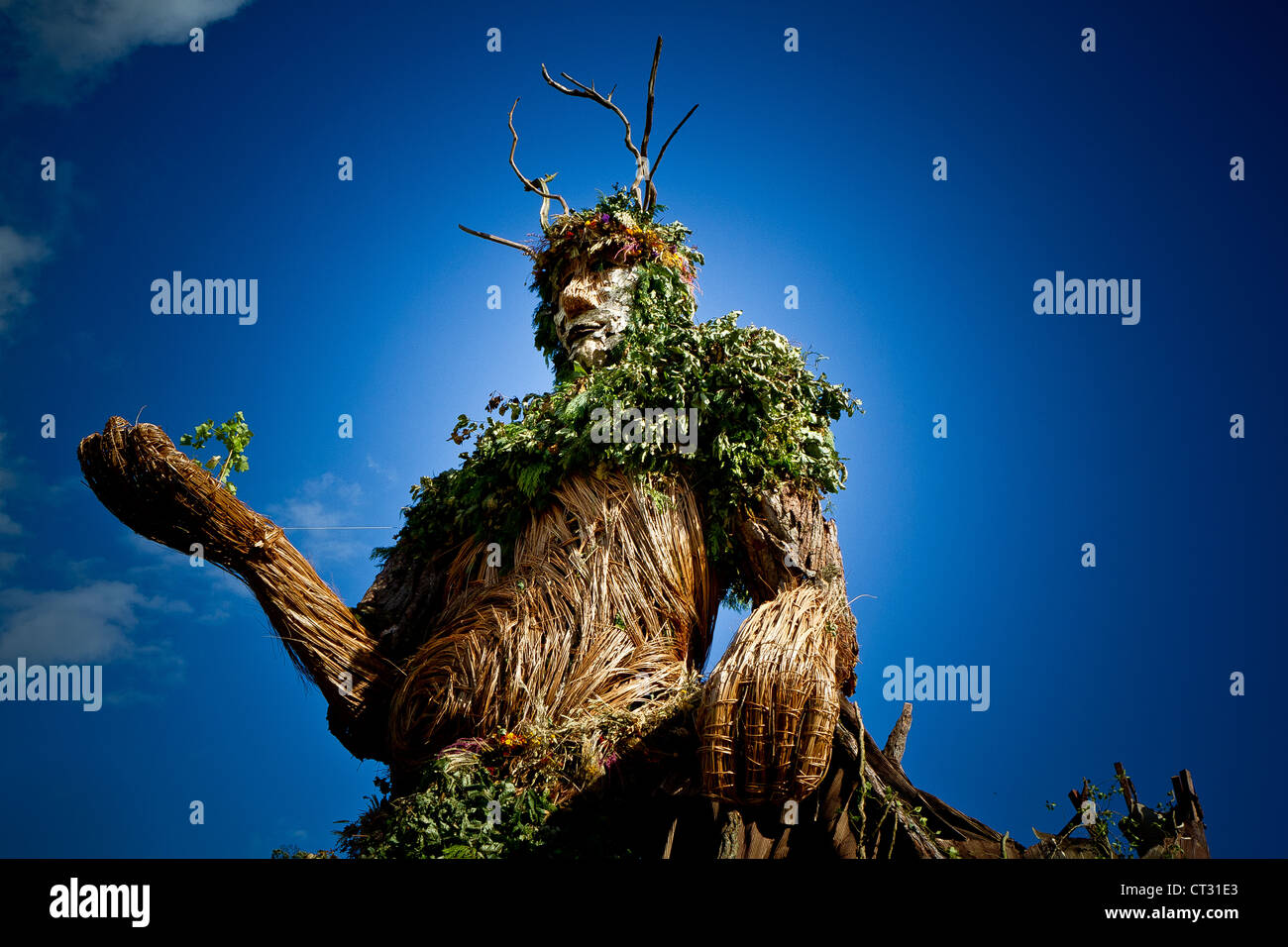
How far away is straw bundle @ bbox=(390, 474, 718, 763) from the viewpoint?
566cm

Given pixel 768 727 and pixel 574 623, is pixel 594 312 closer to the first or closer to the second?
pixel 574 623

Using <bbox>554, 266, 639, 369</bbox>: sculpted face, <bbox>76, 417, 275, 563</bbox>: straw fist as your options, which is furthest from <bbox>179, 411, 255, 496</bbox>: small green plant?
<bbox>554, 266, 639, 369</bbox>: sculpted face

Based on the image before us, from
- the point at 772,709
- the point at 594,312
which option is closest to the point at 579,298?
the point at 594,312

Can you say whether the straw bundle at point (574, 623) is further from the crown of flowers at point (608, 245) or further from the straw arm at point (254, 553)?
the crown of flowers at point (608, 245)

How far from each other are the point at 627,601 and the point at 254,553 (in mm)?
2628

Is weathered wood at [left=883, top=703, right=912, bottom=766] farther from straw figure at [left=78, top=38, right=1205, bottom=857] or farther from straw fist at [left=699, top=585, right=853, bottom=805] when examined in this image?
A: straw fist at [left=699, top=585, right=853, bottom=805]

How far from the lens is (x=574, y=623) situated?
5.88 m

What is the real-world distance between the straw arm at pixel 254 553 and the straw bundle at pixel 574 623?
43cm

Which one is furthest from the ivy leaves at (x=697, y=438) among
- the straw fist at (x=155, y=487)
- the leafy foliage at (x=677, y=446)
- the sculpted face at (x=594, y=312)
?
the straw fist at (x=155, y=487)

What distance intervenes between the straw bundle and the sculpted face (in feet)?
5.23
